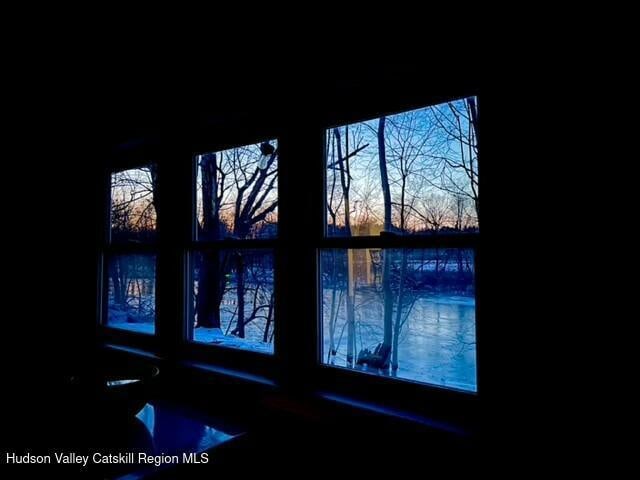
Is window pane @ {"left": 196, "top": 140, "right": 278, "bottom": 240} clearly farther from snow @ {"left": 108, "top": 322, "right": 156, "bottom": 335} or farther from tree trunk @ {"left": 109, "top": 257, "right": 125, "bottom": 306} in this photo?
tree trunk @ {"left": 109, "top": 257, "right": 125, "bottom": 306}

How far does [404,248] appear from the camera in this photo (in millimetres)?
1400

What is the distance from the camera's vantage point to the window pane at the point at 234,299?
1.81m

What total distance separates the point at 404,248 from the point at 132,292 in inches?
73.2

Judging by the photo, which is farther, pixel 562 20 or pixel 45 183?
pixel 45 183

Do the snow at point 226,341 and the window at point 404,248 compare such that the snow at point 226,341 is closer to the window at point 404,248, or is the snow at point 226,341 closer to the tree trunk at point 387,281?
the window at point 404,248

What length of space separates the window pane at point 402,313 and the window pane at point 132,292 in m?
1.25

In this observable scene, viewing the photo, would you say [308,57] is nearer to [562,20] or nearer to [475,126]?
[475,126]

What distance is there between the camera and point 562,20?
3.47 feet

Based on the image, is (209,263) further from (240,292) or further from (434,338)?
(434,338)

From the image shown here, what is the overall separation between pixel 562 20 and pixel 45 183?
3.22m

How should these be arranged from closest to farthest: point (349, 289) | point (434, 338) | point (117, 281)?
point (434, 338)
point (349, 289)
point (117, 281)

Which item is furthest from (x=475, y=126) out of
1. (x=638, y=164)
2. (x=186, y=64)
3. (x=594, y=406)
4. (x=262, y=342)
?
(x=186, y=64)

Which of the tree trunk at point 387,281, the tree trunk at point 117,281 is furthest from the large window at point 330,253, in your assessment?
the tree trunk at point 117,281

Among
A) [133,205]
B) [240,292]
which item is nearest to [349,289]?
[240,292]
